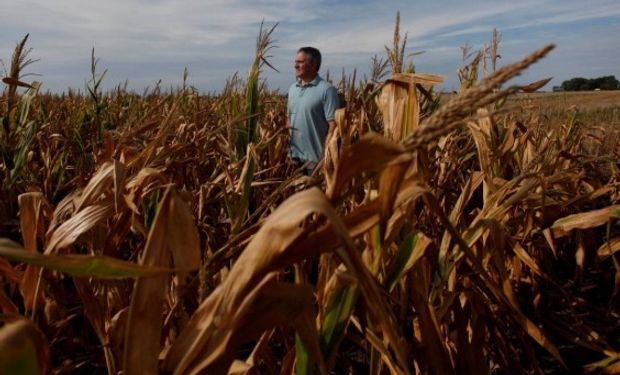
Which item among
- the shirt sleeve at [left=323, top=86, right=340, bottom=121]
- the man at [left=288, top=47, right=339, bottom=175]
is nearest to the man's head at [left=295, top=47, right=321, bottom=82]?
the man at [left=288, top=47, right=339, bottom=175]

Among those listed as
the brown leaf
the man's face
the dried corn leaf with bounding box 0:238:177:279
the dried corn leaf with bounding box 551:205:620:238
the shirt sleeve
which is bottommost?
the dried corn leaf with bounding box 551:205:620:238

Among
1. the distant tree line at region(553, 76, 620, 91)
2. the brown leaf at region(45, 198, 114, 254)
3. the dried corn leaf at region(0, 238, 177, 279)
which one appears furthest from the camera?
the distant tree line at region(553, 76, 620, 91)

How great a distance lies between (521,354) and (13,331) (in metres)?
2.00

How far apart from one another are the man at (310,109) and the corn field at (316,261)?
Answer: 2.28 ft

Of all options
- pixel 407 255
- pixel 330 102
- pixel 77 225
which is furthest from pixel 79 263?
pixel 330 102

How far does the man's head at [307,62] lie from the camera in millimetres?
4082

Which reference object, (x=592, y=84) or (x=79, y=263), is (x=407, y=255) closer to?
(x=79, y=263)

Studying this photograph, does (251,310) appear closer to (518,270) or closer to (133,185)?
(133,185)

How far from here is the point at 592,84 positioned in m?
55.3

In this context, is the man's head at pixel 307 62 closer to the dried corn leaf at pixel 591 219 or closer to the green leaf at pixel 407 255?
the dried corn leaf at pixel 591 219

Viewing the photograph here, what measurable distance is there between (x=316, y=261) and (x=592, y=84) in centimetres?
6191

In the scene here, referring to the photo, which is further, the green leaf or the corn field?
the green leaf

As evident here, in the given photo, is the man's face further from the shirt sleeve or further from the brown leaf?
the brown leaf

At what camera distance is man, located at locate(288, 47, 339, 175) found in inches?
156
